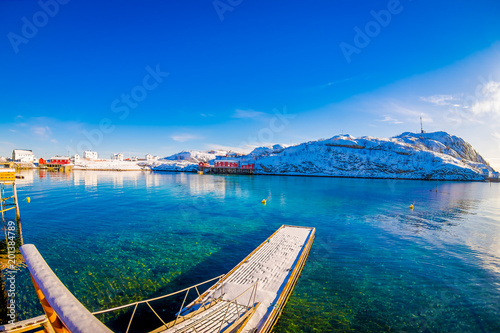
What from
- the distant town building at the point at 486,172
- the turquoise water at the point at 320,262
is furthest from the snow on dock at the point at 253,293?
the distant town building at the point at 486,172

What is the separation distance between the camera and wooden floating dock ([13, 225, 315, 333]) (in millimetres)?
2793

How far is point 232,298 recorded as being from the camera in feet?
38.5

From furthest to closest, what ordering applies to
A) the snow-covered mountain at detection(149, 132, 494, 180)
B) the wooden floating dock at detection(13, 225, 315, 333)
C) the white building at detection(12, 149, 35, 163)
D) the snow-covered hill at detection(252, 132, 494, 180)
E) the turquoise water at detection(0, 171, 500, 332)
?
the white building at detection(12, 149, 35, 163), the snow-covered mountain at detection(149, 132, 494, 180), the snow-covered hill at detection(252, 132, 494, 180), the turquoise water at detection(0, 171, 500, 332), the wooden floating dock at detection(13, 225, 315, 333)

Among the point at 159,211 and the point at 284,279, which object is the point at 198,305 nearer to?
the point at 284,279

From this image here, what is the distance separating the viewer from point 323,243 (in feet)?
73.9

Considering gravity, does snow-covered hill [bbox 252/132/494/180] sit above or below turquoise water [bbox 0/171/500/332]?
above

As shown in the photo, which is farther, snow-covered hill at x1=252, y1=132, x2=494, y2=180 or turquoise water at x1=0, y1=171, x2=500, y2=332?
snow-covered hill at x1=252, y1=132, x2=494, y2=180

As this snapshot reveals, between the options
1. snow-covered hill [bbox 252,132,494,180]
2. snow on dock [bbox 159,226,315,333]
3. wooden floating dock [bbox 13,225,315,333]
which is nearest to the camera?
wooden floating dock [bbox 13,225,315,333]

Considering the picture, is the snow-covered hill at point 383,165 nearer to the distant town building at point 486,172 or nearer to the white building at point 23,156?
the distant town building at point 486,172

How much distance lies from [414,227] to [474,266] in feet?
38.0

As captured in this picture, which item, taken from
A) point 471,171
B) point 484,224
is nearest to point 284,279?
point 484,224

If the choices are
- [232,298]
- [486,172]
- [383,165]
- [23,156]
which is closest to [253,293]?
[232,298]

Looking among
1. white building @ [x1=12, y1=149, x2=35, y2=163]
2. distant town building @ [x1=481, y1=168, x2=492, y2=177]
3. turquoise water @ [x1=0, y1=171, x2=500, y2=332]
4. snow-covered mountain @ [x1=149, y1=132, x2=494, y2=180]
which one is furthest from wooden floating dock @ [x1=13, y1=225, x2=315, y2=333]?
white building @ [x1=12, y1=149, x2=35, y2=163]

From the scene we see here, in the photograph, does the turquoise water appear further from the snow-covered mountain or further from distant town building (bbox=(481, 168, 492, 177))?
distant town building (bbox=(481, 168, 492, 177))
